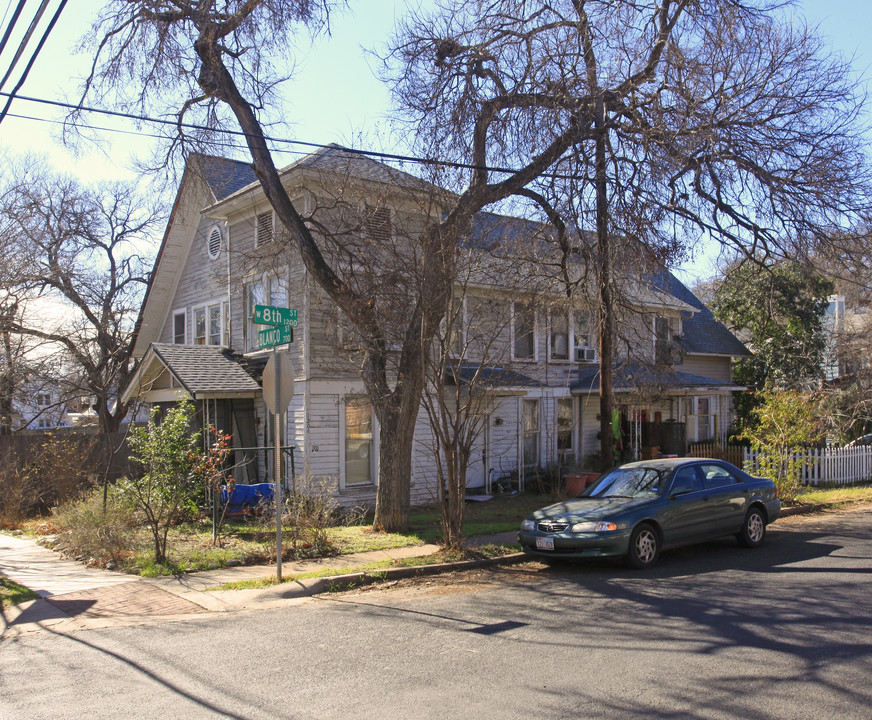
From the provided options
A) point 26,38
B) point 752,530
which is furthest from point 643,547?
point 26,38

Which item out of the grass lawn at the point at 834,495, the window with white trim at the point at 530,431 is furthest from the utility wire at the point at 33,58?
the grass lawn at the point at 834,495

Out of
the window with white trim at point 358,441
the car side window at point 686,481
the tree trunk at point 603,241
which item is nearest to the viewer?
the car side window at point 686,481

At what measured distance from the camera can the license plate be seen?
32.2 feet

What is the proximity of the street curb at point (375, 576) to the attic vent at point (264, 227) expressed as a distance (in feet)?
32.2

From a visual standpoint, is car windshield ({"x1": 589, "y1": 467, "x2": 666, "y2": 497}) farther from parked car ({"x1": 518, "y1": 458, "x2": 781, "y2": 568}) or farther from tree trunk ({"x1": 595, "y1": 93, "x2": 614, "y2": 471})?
tree trunk ({"x1": 595, "y1": 93, "x2": 614, "y2": 471})

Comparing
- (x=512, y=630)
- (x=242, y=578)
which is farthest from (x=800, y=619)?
(x=242, y=578)

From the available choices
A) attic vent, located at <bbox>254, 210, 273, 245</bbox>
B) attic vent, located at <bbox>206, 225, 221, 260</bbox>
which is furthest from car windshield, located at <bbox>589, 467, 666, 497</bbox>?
attic vent, located at <bbox>206, 225, 221, 260</bbox>

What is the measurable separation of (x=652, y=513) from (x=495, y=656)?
4.54 m

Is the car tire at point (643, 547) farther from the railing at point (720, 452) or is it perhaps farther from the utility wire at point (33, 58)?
the railing at point (720, 452)

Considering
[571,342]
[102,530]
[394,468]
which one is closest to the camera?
[102,530]

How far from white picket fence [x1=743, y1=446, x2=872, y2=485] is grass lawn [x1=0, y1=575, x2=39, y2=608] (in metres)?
16.5

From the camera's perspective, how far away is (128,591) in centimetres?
911

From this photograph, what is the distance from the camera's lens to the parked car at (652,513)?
9.59m

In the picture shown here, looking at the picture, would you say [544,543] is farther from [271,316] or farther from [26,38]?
[26,38]
